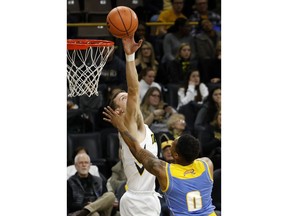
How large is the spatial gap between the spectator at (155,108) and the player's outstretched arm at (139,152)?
10.8 feet

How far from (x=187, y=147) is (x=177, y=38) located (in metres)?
5.30

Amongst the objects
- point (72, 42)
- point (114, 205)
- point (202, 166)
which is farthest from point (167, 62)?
point (202, 166)

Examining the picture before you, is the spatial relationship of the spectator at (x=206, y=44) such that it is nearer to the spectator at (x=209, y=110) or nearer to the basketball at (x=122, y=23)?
the spectator at (x=209, y=110)

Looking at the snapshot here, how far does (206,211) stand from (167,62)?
15.6 feet

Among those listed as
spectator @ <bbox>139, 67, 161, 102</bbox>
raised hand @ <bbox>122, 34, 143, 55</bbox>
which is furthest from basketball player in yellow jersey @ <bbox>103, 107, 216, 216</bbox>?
spectator @ <bbox>139, 67, 161, 102</bbox>

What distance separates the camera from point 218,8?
11.9 metres

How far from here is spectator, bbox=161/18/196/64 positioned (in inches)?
418

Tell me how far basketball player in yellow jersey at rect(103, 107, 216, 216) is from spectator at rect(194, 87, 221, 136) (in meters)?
3.58

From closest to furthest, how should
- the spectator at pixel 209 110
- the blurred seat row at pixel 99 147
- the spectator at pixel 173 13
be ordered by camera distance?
the blurred seat row at pixel 99 147
the spectator at pixel 209 110
the spectator at pixel 173 13

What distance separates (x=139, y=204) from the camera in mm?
6129

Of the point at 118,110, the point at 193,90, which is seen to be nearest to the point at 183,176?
the point at 118,110

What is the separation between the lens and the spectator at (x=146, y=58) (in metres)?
10.0

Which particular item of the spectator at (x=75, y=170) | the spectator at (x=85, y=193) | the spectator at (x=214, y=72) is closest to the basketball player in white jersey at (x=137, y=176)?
the spectator at (x=85, y=193)

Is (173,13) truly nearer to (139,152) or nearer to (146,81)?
(146,81)
